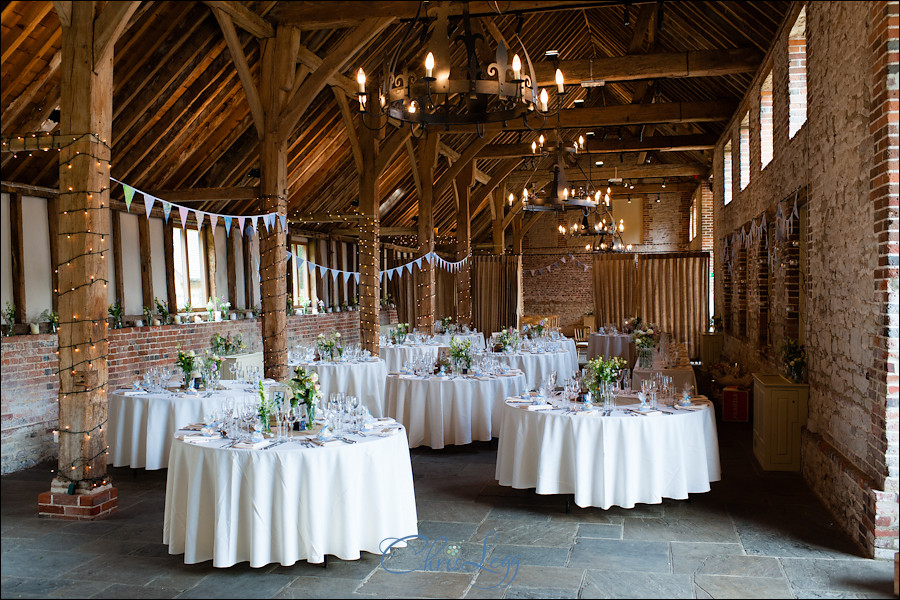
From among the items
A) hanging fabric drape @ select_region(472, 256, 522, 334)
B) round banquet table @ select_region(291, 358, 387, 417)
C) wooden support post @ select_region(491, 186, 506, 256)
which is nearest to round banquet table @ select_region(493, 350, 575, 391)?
round banquet table @ select_region(291, 358, 387, 417)

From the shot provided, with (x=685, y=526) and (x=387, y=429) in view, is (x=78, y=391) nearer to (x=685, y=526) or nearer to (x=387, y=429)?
(x=387, y=429)

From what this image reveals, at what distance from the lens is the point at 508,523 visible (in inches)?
201

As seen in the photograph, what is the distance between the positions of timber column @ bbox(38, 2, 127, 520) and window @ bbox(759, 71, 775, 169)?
23.2 ft

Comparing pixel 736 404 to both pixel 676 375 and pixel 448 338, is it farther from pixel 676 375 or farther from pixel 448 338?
pixel 448 338

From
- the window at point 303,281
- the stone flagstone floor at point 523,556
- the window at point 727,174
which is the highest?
the window at point 727,174

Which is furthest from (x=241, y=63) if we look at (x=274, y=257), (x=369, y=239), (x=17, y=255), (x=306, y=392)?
(x=306, y=392)

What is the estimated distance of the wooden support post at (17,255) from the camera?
800 cm

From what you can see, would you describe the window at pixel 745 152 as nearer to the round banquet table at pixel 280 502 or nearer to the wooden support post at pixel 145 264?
the round banquet table at pixel 280 502

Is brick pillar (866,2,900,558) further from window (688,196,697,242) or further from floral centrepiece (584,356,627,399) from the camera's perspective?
window (688,196,697,242)

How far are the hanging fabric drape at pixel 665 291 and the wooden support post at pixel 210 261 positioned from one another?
353 inches

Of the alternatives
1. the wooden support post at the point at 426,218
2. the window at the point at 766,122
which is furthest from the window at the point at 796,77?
the wooden support post at the point at 426,218

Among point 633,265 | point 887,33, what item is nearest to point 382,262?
point 633,265

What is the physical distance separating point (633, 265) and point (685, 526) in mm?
11811

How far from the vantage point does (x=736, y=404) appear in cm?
875
